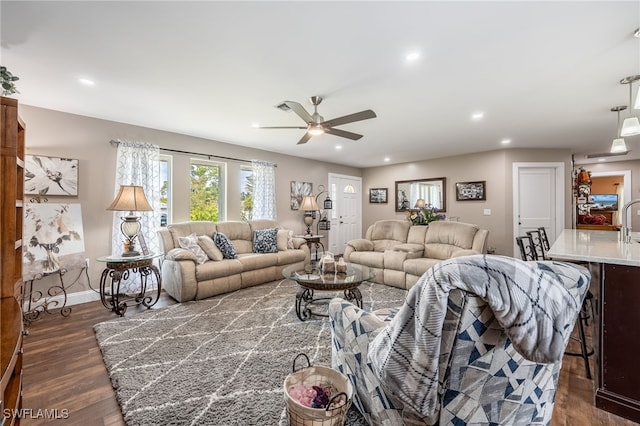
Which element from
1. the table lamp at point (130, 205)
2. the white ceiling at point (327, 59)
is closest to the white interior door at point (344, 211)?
the white ceiling at point (327, 59)

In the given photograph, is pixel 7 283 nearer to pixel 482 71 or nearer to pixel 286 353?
pixel 286 353

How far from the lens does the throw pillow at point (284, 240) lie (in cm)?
486

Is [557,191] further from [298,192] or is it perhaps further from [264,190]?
[264,190]

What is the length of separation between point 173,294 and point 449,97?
4209 mm

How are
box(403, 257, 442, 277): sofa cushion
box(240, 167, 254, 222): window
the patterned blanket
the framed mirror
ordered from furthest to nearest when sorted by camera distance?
the framed mirror, box(240, 167, 254, 222): window, box(403, 257, 442, 277): sofa cushion, the patterned blanket

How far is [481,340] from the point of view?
923 millimetres

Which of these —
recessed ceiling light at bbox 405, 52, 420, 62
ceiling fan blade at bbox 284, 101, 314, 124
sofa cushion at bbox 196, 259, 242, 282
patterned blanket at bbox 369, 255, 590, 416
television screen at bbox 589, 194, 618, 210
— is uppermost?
recessed ceiling light at bbox 405, 52, 420, 62

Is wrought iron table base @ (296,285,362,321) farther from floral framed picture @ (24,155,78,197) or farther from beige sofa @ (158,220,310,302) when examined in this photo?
floral framed picture @ (24,155,78,197)

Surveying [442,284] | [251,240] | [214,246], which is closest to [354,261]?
[251,240]

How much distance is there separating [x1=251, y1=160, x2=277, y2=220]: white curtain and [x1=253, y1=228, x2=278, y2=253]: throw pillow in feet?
2.35

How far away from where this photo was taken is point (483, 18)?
1.82 meters

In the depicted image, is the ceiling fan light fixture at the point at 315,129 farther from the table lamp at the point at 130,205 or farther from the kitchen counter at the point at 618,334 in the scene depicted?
the kitchen counter at the point at 618,334

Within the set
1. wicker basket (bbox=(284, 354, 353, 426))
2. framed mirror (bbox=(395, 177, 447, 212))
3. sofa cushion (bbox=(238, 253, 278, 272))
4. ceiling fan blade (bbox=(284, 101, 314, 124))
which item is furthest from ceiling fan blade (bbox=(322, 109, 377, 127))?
framed mirror (bbox=(395, 177, 447, 212))

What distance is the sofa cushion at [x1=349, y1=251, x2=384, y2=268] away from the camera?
174 inches
